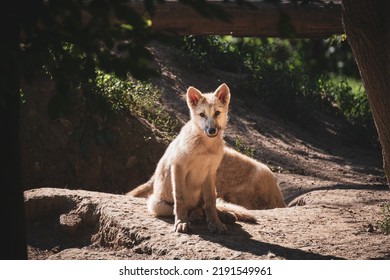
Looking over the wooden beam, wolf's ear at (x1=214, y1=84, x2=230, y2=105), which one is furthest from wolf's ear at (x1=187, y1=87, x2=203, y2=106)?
the wooden beam

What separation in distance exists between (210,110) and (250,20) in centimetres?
272

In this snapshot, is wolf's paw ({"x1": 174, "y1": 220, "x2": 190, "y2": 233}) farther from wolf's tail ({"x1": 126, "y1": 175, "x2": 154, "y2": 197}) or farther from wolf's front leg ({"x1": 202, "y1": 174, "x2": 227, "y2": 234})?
wolf's tail ({"x1": 126, "y1": 175, "x2": 154, "y2": 197})

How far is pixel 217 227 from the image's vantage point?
5848mm

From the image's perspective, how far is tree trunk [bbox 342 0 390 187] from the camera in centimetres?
511

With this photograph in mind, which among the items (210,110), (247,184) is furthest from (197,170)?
(247,184)

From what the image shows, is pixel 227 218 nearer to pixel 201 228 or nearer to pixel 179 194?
pixel 201 228

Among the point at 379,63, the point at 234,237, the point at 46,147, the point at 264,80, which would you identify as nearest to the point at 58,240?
the point at 234,237

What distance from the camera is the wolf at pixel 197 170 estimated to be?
5.99 meters

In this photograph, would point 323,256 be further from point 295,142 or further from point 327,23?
point 295,142

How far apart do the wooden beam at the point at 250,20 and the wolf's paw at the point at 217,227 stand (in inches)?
123

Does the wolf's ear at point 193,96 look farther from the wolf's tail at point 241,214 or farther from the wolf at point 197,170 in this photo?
the wolf's tail at point 241,214

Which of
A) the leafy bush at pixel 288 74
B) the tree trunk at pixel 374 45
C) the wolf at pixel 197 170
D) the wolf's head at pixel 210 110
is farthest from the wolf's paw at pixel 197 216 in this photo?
the leafy bush at pixel 288 74

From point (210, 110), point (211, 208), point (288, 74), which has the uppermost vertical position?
point (288, 74)

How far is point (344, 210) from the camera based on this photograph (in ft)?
23.3
